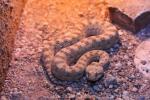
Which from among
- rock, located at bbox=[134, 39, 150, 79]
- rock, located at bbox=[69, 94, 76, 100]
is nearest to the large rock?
rock, located at bbox=[134, 39, 150, 79]

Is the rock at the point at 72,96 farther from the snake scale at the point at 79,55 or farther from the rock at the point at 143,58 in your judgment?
the rock at the point at 143,58

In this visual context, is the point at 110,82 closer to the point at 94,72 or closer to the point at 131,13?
the point at 94,72

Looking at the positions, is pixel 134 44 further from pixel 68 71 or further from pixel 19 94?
pixel 19 94

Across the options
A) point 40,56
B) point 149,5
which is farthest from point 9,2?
point 149,5

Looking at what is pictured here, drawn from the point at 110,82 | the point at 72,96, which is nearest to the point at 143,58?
the point at 110,82

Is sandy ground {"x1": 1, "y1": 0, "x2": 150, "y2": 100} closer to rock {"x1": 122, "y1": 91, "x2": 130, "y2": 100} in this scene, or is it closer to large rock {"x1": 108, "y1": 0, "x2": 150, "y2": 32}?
rock {"x1": 122, "y1": 91, "x2": 130, "y2": 100}
